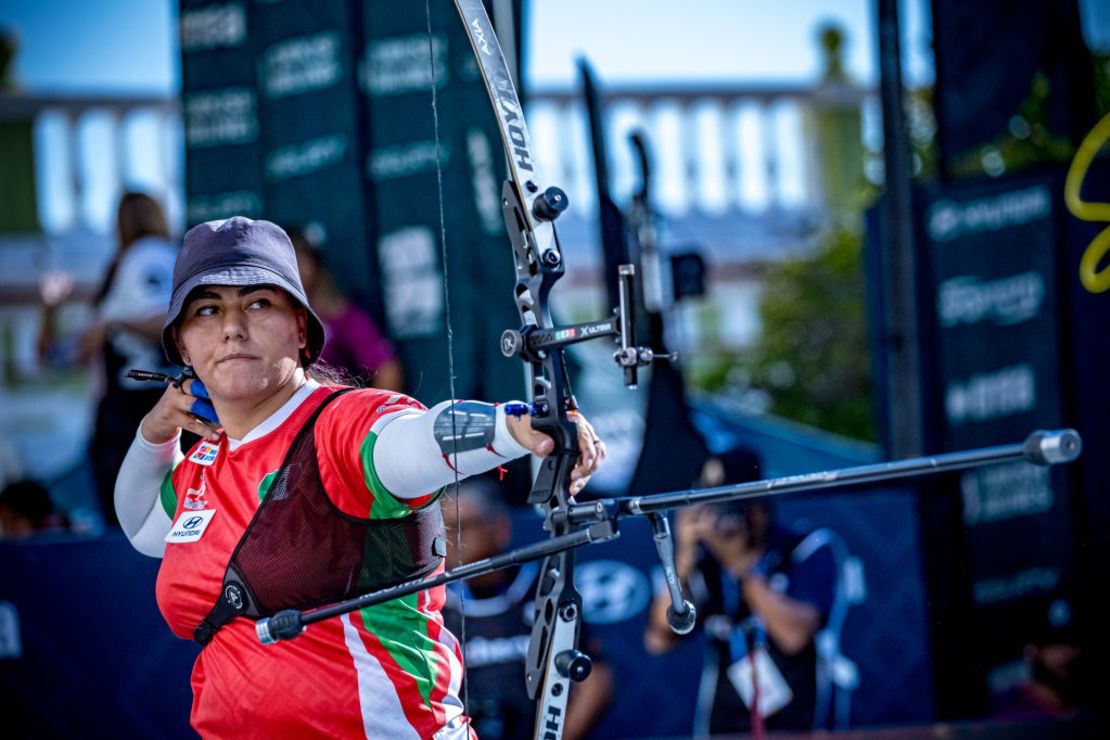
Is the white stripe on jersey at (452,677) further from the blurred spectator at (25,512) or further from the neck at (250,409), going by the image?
the blurred spectator at (25,512)

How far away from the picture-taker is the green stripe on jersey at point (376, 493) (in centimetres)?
161

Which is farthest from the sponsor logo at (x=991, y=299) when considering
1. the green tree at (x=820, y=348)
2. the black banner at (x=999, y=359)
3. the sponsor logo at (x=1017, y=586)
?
the green tree at (x=820, y=348)

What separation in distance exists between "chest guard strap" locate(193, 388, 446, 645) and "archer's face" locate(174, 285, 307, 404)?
99 millimetres

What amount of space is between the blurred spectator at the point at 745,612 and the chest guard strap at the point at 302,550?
259cm

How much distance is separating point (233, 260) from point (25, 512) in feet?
9.86

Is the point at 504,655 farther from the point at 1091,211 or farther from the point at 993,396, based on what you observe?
the point at 1091,211

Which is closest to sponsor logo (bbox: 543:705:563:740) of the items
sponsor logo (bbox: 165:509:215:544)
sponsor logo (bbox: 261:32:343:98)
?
sponsor logo (bbox: 165:509:215:544)

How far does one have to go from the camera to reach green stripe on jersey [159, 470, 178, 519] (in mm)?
1898

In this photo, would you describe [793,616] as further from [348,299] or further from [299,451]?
[299,451]

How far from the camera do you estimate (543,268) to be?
73.9 inches

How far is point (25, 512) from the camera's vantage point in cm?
424

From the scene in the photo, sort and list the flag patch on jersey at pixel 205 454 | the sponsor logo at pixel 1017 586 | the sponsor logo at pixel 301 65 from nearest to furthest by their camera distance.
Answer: the flag patch on jersey at pixel 205 454 → the sponsor logo at pixel 301 65 → the sponsor logo at pixel 1017 586

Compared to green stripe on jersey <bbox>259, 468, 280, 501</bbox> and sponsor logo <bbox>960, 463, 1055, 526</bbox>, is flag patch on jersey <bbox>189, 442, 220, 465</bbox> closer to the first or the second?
green stripe on jersey <bbox>259, 468, 280, 501</bbox>

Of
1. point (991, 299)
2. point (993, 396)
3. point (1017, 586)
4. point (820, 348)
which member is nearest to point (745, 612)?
point (1017, 586)
